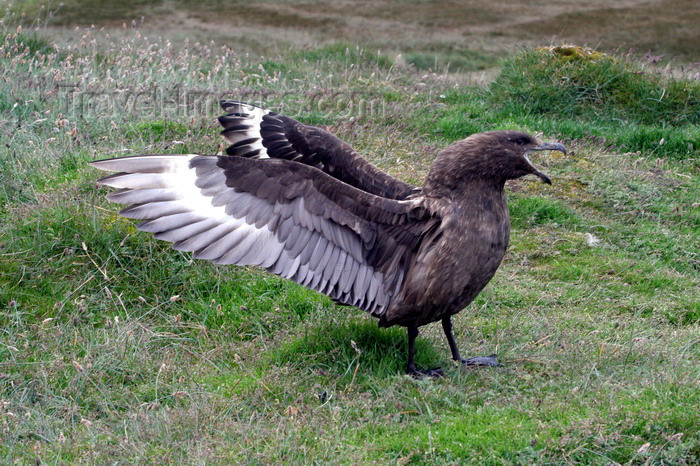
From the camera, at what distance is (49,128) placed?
673 centimetres

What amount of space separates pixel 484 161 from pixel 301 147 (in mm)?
1167

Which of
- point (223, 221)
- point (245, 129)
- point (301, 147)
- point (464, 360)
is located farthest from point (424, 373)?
point (245, 129)

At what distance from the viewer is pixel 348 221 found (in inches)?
161

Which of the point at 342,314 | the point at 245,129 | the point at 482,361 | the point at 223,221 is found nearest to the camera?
the point at 223,221

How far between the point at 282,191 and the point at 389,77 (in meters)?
5.88

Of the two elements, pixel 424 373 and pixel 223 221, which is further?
pixel 424 373

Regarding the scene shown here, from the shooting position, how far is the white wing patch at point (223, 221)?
13.0 ft

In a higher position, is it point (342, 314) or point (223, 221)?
point (223, 221)

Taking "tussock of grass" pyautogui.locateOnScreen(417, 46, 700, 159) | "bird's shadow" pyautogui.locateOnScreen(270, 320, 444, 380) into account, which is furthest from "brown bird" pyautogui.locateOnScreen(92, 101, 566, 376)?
"tussock of grass" pyautogui.locateOnScreen(417, 46, 700, 159)

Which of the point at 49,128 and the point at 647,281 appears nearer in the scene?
the point at 647,281

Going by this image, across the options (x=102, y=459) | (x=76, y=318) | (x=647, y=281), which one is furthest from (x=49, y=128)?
(x=647, y=281)

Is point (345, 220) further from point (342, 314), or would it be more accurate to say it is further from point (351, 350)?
point (342, 314)

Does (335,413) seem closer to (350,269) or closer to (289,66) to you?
(350,269)

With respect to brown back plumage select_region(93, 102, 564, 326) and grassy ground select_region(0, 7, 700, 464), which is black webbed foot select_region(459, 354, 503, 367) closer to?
grassy ground select_region(0, 7, 700, 464)
